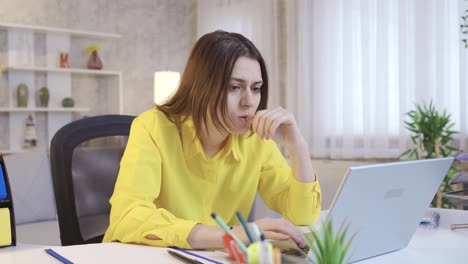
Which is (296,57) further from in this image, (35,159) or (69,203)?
(69,203)

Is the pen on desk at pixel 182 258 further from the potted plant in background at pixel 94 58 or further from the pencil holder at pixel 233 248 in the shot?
the potted plant in background at pixel 94 58

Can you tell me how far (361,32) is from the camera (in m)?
3.40

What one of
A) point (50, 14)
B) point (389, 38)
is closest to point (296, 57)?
point (389, 38)

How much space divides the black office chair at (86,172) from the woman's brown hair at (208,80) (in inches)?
9.3

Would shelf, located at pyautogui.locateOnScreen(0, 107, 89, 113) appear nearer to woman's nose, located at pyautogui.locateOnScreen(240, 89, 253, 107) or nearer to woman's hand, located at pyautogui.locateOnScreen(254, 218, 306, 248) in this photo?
woman's nose, located at pyautogui.locateOnScreen(240, 89, 253, 107)

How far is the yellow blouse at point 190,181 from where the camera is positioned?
1164 mm

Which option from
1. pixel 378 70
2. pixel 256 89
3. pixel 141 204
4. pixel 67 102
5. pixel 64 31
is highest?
pixel 64 31

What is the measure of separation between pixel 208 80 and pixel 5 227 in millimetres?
558

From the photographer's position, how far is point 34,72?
13.8ft

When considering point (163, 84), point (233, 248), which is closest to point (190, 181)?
point (233, 248)

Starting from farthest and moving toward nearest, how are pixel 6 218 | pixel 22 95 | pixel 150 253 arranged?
pixel 22 95, pixel 6 218, pixel 150 253

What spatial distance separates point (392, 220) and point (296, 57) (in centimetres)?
299

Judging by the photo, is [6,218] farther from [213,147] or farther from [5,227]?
[213,147]

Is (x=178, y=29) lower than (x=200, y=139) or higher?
higher
